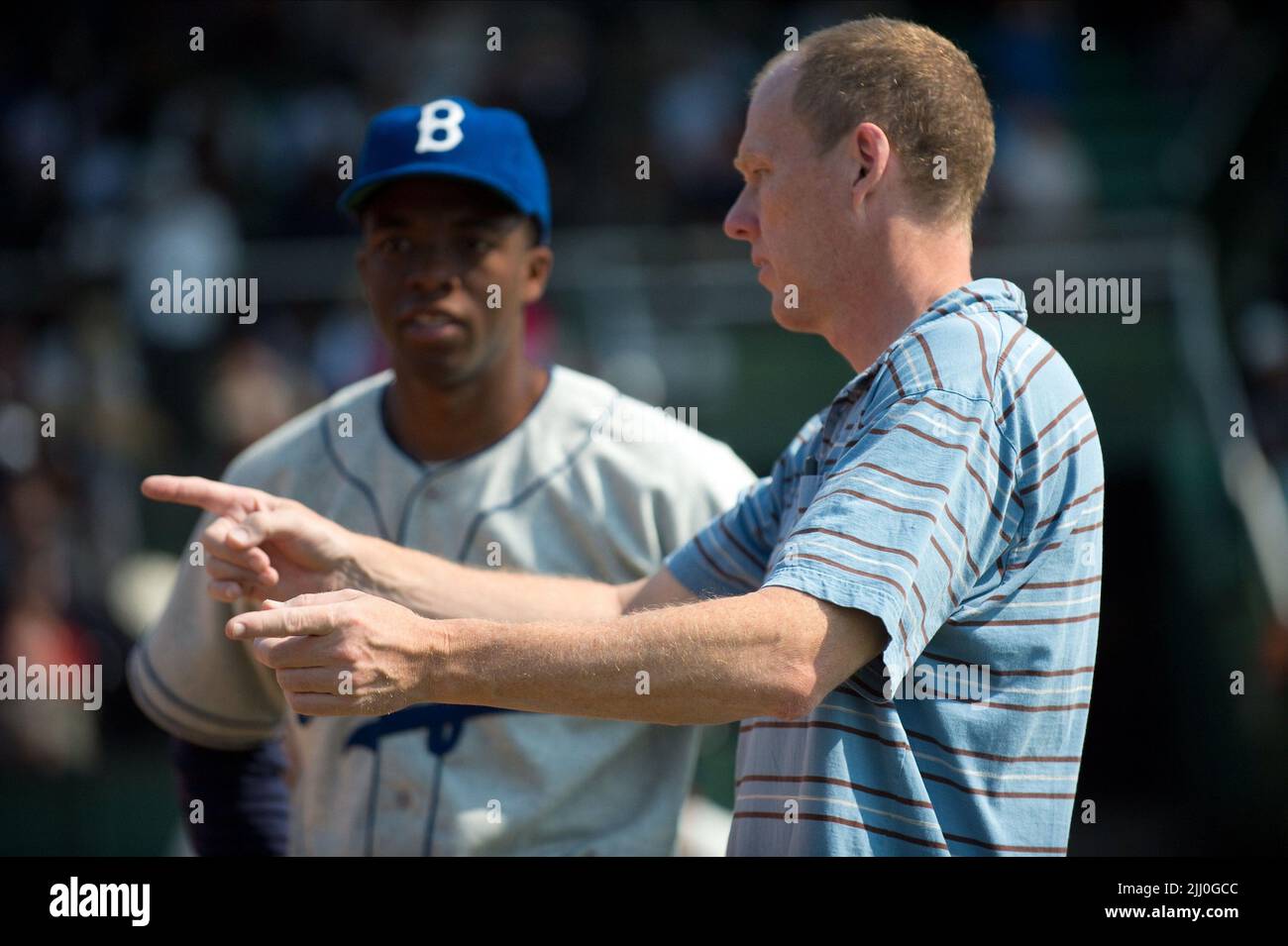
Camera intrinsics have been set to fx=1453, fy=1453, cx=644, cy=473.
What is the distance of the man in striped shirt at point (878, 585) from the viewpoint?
1757 millimetres

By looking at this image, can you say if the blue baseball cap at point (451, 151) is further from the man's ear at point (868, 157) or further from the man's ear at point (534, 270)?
the man's ear at point (868, 157)

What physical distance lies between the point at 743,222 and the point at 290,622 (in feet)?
3.12

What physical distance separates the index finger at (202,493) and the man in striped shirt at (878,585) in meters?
0.06

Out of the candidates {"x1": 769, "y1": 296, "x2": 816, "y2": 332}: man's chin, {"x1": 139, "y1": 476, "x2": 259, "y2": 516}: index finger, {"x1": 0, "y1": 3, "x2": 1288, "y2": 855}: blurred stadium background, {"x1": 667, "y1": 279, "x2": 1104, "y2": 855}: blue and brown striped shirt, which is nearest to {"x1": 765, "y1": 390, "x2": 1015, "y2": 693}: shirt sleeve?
{"x1": 667, "y1": 279, "x2": 1104, "y2": 855}: blue and brown striped shirt

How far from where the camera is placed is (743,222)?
2.24 meters

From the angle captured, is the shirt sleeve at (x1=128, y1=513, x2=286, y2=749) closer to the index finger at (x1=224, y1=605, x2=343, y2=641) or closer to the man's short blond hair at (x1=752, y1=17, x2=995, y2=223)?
the index finger at (x1=224, y1=605, x2=343, y2=641)

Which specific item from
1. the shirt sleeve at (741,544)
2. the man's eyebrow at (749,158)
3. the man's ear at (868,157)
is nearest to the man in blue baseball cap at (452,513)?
the shirt sleeve at (741,544)

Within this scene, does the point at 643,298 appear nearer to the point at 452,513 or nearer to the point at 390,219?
the point at 390,219

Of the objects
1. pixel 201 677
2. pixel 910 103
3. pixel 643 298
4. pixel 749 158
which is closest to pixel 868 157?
pixel 910 103

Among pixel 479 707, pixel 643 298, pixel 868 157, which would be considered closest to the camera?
pixel 868 157

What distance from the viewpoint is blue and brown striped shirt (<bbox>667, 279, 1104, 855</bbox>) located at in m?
1.80

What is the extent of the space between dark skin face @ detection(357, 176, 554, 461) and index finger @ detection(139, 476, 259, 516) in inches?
23.8

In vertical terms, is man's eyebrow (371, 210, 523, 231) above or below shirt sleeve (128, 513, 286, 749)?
above
